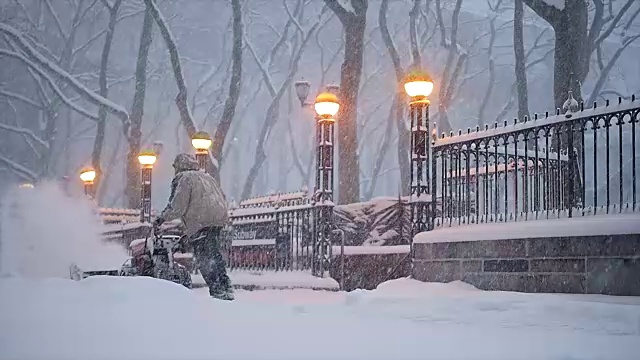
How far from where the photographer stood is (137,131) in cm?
1891

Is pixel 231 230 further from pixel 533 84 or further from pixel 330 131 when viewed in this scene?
pixel 533 84

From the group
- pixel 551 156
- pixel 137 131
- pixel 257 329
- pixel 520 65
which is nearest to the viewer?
pixel 257 329

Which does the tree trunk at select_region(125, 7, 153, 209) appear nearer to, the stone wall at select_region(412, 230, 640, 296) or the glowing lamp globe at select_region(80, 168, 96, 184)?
the glowing lamp globe at select_region(80, 168, 96, 184)

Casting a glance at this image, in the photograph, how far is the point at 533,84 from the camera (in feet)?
87.9

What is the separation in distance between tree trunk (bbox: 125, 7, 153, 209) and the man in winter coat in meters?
10.4

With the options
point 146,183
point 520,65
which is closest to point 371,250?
point 146,183

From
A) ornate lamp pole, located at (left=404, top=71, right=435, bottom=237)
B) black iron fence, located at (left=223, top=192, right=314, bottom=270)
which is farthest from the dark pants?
black iron fence, located at (left=223, top=192, right=314, bottom=270)

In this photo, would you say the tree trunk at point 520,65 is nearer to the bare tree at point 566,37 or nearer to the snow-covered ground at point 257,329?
the bare tree at point 566,37

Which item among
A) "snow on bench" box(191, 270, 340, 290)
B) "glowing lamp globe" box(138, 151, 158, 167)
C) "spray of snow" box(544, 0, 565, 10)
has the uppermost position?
"spray of snow" box(544, 0, 565, 10)

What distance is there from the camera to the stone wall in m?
5.86

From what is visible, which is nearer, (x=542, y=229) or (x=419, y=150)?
(x=542, y=229)

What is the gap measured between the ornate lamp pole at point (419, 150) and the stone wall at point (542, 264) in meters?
0.68

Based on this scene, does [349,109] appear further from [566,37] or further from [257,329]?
[257,329]

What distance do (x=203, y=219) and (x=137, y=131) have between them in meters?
13.1
